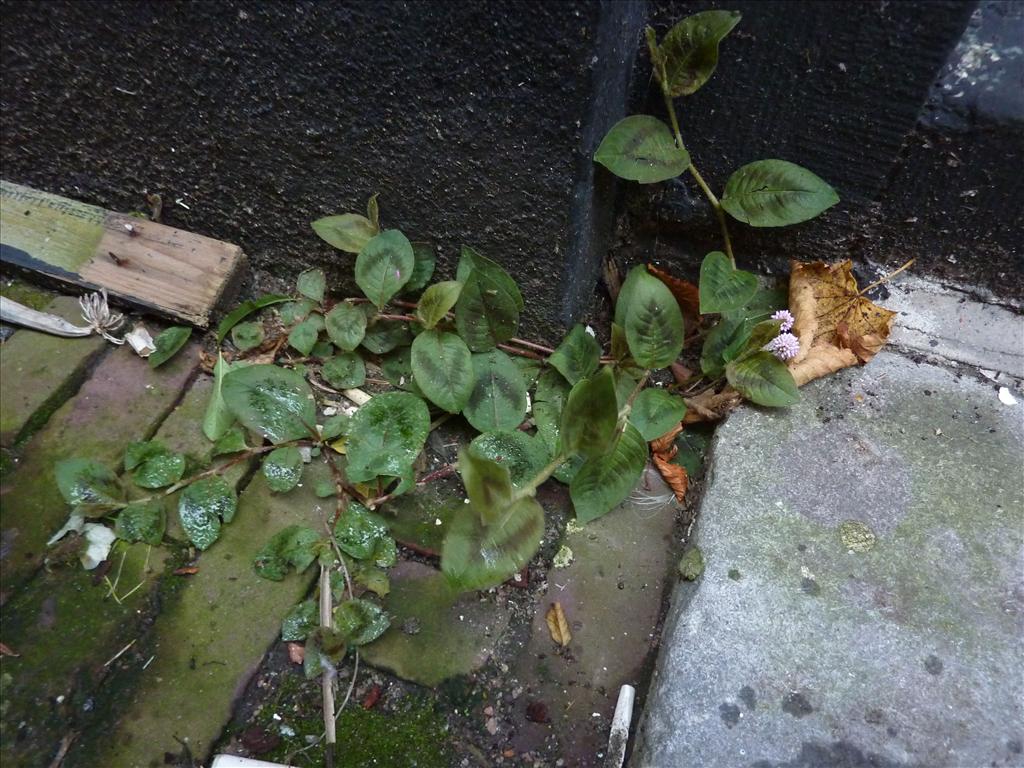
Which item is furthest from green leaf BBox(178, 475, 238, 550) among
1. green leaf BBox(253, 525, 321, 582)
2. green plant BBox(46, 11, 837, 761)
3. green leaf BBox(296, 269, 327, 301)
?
green leaf BBox(296, 269, 327, 301)

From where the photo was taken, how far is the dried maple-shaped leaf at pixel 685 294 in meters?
1.58

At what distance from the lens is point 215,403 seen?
150cm

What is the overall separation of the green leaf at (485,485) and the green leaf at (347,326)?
53 centimetres

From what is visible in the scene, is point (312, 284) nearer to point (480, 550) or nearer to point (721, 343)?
point (480, 550)

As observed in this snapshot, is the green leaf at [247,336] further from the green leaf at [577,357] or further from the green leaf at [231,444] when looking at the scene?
the green leaf at [577,357]

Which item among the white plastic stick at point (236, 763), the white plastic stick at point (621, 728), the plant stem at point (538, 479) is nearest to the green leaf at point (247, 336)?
Answer: the plant stem at point (538, 479)

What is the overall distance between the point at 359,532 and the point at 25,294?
1.03 meters

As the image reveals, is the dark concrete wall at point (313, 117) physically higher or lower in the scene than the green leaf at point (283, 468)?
higher

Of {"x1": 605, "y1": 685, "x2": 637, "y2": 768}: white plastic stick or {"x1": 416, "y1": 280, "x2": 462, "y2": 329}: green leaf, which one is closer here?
{"x1": 605, "y1": 685, "x2": 637, "y2": 768}: white plastic stick

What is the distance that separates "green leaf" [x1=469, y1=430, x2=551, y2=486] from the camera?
1.38 meters

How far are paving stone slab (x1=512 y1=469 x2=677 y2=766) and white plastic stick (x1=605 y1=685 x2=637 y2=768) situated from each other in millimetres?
17

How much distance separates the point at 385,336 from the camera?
156cm

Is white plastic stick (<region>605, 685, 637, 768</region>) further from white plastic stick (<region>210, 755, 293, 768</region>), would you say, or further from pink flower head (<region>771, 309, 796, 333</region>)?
pink flower head (<region>771, 309, 796, 333</region>)

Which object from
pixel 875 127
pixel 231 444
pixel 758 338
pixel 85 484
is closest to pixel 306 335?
pixel 231 444
